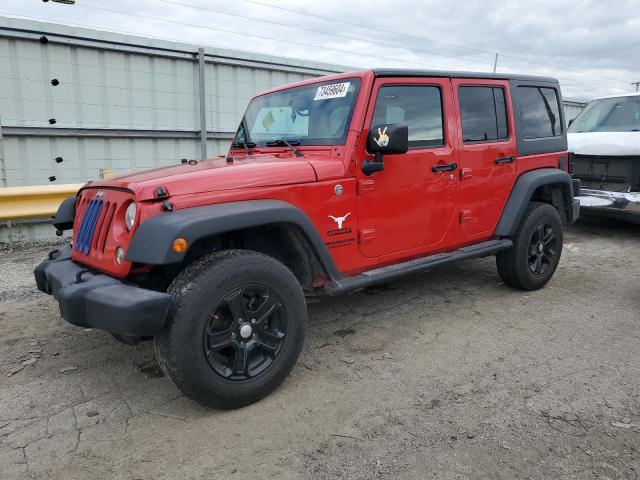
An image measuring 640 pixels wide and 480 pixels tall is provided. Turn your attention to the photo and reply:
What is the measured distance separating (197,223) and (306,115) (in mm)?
1529

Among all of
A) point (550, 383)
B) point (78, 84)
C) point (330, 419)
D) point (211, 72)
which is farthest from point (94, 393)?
point (211, 72)

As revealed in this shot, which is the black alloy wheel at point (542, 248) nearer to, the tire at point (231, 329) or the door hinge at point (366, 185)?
the door hinge at point (366, 185)

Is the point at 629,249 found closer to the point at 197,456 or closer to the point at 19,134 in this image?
the point at 197,456

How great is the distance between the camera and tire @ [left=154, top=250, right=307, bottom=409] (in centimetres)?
260

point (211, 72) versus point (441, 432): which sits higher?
point (211, 72)

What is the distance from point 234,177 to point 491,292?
3039mm

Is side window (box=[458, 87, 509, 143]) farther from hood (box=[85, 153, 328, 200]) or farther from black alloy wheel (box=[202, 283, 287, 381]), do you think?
black alloy wheel (box=[202, 283, 287, 381])

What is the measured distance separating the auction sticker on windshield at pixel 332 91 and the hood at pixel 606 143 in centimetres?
537

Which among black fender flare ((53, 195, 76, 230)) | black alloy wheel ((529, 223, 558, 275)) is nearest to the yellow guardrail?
black fender flare ((53, 195, 76, 230))

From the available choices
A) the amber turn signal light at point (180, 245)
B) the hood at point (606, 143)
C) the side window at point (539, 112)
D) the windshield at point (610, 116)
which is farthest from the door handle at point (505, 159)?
the windshield at point (610, 116)

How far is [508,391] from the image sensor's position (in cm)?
303

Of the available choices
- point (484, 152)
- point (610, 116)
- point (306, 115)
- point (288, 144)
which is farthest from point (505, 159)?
point (610, 116)

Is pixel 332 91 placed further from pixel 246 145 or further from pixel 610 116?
pixel 610 116

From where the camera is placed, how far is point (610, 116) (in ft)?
26.4
